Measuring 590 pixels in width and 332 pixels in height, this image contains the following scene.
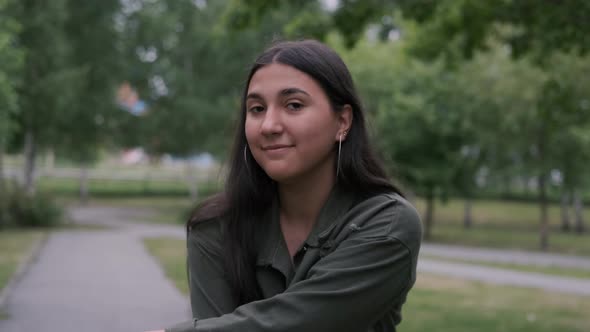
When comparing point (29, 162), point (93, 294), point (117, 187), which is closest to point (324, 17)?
point (93, 294)

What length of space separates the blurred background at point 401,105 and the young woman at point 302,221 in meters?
0.63

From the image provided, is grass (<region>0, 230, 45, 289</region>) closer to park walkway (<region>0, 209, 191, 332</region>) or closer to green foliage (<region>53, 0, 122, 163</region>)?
park walkway (<region>0, 209, 191, 332</region>)

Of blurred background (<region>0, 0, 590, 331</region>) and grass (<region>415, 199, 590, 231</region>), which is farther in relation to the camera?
grass (<region>415, 199, 590, 231</region>)

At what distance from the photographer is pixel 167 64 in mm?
32594

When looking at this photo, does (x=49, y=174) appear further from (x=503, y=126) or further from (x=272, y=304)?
(x=272, y=304)

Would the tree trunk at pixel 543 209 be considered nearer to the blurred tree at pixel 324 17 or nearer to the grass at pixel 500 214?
the grass at pixel 500 214

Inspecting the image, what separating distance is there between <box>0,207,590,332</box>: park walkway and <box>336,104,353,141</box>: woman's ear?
6597 millimetres

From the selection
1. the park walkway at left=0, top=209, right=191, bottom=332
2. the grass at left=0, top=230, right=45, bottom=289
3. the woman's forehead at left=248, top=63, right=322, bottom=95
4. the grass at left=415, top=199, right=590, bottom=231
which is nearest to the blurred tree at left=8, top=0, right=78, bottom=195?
the grass at left=0, top=230, right=45, bottom=289

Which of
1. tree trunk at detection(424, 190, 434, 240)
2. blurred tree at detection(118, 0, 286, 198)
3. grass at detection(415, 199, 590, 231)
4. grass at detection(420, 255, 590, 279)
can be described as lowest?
grass at detection(415, 199, 590, 231)

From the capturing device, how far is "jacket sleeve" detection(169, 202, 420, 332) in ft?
5.99

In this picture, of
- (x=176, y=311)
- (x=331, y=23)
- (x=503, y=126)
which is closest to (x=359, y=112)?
(x=331, y=23)

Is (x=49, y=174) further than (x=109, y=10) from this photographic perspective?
Yes

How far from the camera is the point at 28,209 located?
24531 mm

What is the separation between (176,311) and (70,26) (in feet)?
67.5
